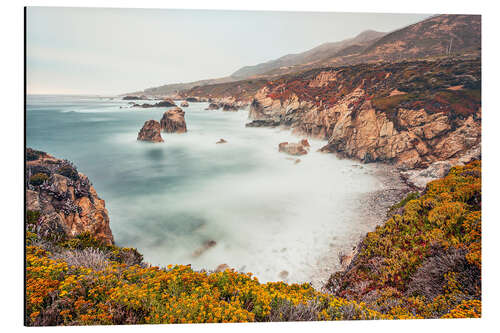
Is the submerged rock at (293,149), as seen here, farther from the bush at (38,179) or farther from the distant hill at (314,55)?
the bush at (38,179)

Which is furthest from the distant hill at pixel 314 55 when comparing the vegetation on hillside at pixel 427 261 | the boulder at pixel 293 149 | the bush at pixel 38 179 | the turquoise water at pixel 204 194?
the bush at pixel 38 179

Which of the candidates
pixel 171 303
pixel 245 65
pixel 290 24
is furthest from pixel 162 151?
pixel 171 303

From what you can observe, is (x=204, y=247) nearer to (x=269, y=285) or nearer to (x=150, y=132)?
(x=269, y=285)

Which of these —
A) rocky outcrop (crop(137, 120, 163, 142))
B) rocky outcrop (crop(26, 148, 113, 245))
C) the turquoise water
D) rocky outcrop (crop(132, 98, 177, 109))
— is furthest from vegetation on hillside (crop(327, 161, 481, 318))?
rocky outcrop (crop(132, 98, 177, 109))

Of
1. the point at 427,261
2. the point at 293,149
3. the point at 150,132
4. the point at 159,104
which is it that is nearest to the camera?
the point at 427,261

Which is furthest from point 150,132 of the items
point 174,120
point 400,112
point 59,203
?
point 400,112

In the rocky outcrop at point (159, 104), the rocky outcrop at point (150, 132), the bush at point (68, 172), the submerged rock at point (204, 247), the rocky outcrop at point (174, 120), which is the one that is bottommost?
the submerged rock at point (204, 247)

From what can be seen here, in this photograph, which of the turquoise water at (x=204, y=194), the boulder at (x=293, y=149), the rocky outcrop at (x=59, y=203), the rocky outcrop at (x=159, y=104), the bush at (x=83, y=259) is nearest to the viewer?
the bush at (x=83, y=259)
